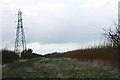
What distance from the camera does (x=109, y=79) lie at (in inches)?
448

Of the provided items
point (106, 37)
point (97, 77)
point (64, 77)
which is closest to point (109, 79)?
point (97, 77)

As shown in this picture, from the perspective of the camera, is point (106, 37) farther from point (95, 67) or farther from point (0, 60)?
point (0, 60)

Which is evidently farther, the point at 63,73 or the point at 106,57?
the point at 106,57

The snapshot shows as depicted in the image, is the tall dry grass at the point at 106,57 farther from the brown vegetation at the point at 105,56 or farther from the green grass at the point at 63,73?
the green grass at the point at 63,73

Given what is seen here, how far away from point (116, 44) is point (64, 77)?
418cm

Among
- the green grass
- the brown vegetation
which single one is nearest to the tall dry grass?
the brown vegetation

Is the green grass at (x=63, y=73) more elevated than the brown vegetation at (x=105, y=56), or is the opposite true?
the brown vegetation at (x=105, y=56)

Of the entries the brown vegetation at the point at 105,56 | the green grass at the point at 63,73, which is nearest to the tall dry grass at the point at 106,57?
the brown vegetation at the point at 105,56

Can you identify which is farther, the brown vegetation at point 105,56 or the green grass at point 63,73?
the brown vegetation at point 105,56

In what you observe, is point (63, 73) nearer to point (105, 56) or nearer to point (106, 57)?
point (106, 57)

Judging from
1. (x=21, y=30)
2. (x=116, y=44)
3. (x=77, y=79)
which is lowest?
(x=77, y=79)

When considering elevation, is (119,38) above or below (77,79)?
above

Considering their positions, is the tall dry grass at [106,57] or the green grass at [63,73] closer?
the green grass at [63,73]

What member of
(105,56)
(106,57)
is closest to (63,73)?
(106,57)
